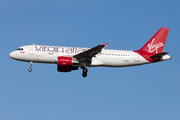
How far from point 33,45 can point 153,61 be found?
63.5 feet

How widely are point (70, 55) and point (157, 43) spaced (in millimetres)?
15215

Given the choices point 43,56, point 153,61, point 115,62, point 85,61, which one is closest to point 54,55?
point 43,56

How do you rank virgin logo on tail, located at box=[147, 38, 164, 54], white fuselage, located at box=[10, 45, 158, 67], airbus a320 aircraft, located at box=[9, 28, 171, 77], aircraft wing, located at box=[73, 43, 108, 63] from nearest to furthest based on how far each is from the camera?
aircraft wing, located at box=[73, 43, 108, 63] → airbus a320 aircraft, located at box=[9, 28, 171, 77] → white fuselage, located at box=[10, 45, 158, 67] → virgin logo on tail, located at box=[147, 38, 164, 54]

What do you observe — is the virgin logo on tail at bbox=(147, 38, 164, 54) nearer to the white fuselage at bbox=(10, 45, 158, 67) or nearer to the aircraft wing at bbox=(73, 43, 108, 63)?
the white fuselage at bbox=(10, 45, 158, 67)

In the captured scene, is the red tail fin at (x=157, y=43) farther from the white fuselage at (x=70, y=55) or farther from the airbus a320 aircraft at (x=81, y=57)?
the white fuselage at (x=70, y=55)

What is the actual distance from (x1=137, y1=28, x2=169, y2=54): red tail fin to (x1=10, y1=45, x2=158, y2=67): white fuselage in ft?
9.27

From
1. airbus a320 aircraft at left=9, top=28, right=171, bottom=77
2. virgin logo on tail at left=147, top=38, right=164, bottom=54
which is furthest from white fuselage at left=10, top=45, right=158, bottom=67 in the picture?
virgin logo on tail at left=147, top=38, right=164, bottom=54

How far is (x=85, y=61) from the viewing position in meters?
50.6

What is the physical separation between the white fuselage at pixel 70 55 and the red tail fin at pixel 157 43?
282 centimetres

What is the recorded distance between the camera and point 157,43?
54.9 m

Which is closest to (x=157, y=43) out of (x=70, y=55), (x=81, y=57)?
(x=81, y=57)

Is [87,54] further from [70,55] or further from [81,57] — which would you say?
[70,55]

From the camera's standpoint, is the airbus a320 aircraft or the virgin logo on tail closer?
the airbus a320 aircraft

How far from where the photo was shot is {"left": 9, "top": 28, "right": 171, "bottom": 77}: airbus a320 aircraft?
49.6 metres
